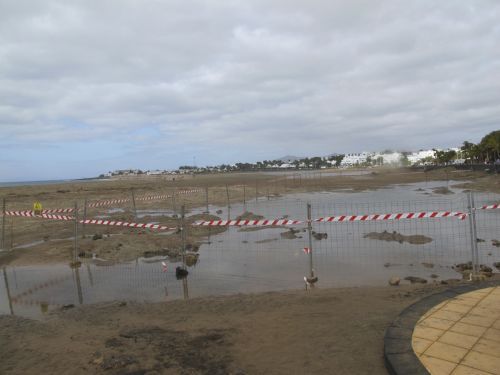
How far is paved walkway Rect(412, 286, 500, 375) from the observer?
Result: 4.23 meters

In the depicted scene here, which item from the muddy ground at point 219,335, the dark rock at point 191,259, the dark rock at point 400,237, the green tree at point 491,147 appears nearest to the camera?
the muddy ground at point 219,335

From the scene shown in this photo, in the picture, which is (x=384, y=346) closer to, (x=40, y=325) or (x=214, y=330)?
(x=214, y=330)

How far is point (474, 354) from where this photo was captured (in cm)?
444

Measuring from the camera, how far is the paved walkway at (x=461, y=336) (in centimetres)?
423

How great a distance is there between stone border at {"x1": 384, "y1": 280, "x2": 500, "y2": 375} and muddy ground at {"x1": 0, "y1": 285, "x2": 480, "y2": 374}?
0.57 ft

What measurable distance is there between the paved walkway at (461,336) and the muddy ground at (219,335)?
0.55 m

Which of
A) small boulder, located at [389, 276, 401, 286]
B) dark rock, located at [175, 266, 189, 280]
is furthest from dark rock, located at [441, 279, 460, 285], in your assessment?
dark rock, located at [175, 266, 189, 280]

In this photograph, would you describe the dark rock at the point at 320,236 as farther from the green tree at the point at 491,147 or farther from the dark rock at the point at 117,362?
the green tree at the point at 491,147

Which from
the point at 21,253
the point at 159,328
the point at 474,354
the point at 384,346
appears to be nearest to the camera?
the point at 474,354

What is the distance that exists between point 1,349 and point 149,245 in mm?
7662

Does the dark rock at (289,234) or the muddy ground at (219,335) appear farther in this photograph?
the dark rock at (289,234)

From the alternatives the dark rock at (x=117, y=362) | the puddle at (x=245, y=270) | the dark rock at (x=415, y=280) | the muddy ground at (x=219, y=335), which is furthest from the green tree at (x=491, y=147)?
the dark rock at (x=117, y=362)

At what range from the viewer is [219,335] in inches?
230

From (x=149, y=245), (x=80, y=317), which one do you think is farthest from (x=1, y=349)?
(x=149, y=245)
